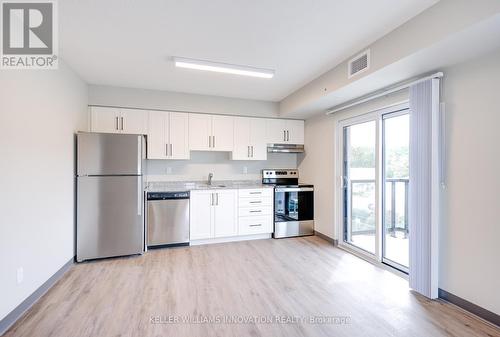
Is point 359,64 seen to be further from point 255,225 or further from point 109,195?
point 109,195

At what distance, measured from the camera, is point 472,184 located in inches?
85.4

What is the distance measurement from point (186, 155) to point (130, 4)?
8.42 ft

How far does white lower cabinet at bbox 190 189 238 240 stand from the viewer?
4016mm

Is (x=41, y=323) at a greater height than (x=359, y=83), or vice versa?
(x=359, y=83)

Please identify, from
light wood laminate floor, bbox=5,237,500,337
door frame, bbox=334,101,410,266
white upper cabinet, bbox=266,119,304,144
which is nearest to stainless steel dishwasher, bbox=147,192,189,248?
light wood laminate floor, bbox=5,237,500,337

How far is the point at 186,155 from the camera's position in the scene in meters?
4.28

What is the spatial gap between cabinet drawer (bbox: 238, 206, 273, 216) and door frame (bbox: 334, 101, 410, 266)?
3.83 ft

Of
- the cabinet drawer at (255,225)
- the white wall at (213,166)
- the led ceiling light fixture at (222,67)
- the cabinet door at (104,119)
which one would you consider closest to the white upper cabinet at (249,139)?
the white wall at (213,166)

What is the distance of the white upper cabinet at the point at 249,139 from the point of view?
460 cm

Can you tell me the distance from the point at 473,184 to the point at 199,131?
3.75 meters

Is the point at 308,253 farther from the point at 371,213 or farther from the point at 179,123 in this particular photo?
the point at 179,123

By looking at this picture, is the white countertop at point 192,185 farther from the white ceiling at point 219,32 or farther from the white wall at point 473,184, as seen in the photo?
the white wall at point 473,184

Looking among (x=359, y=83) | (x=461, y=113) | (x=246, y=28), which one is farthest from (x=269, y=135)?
(x=461, y=113)

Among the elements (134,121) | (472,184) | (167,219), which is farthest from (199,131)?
(472,184)
